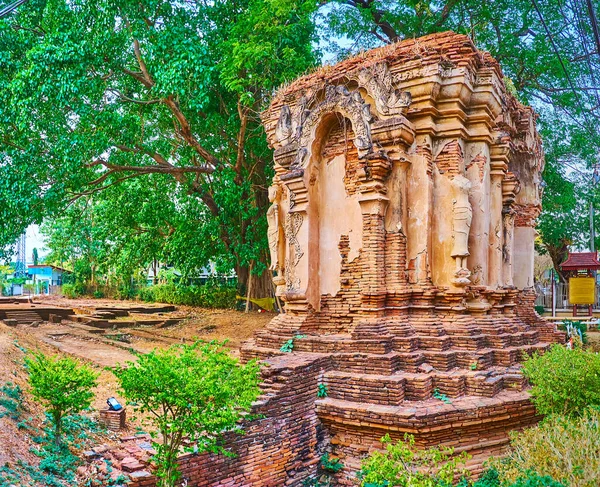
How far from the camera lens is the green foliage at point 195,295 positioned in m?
23.7

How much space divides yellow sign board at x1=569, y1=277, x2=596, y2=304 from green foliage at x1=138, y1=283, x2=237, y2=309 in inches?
476

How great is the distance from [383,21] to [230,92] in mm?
5752

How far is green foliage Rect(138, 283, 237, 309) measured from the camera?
77.6 feet

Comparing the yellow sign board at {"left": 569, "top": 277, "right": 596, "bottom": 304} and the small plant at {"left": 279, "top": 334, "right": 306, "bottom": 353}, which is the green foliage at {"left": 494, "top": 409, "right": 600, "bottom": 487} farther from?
the yellow sign board at {"left": 569, "top": 277, "right": 596, "bottom": 304}

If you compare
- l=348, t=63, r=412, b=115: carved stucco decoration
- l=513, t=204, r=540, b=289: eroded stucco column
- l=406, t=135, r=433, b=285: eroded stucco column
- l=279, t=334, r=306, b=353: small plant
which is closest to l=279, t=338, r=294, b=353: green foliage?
l=279, t=334, r=306, b=353: small plant

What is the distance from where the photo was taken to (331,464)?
25.2 ft

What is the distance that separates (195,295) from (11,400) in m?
18.8

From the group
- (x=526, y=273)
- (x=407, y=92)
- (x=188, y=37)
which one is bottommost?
(x=526, y=273)

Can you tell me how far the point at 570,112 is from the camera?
56.7ft

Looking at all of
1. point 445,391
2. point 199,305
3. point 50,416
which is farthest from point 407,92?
point 199,305

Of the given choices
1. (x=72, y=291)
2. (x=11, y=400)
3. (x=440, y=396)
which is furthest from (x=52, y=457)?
(x=72, y=291)

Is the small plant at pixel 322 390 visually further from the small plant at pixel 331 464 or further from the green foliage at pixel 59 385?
the green foliage at pixel 59 385

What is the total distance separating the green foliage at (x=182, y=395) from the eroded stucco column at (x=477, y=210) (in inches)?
194

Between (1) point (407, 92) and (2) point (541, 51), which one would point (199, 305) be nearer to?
(2) point (541, 51)
